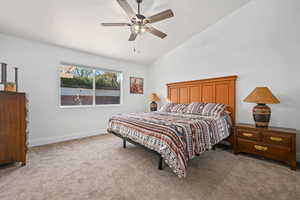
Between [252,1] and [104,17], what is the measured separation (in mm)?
3194

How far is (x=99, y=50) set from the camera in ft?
12.5

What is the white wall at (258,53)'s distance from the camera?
253 cm

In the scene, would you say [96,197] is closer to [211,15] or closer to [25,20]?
[25,20]

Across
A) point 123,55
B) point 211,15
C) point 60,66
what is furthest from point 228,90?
point 60,66

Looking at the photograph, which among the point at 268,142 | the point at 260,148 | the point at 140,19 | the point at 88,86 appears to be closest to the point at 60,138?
the point at 88,86

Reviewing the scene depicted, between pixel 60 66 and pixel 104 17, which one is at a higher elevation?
pixel 104 17

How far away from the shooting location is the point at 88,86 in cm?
410

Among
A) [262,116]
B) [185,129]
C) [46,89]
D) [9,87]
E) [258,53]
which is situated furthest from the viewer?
[46,89]

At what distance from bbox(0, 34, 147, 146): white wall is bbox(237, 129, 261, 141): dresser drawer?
3.75 metres

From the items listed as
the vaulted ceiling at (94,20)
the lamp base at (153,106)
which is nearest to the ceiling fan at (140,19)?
the vaulted ceiling at (94,20)

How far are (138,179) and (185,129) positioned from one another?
0.97m

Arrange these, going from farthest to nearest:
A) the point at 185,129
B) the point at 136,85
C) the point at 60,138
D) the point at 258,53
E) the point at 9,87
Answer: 1. the point at 136,85
2. the point at 60,138
3. the point at 258,53
4. the point at 9,87
5. the point at 185,129

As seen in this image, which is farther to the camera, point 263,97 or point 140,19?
point 263,97

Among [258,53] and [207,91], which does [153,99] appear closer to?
[207,91]
